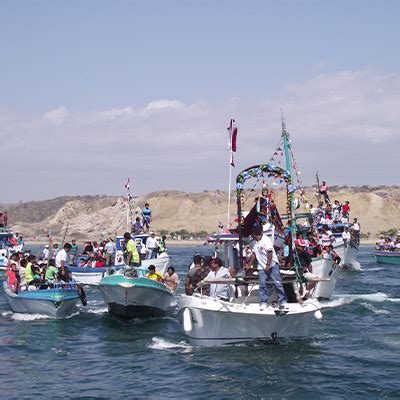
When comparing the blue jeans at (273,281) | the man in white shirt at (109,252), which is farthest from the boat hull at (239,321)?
the man in white shirt at (109,252)

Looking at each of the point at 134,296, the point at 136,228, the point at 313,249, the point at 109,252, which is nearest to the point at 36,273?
the point at 134,296

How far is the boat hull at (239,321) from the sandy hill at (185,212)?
9397 cm

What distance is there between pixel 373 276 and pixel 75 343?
997 inches

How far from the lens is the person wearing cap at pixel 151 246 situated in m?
31.9

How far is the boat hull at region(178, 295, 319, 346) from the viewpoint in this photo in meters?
16.0

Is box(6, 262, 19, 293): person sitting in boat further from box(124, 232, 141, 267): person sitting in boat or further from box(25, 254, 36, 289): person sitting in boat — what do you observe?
box(124, 232, 141, 267): person sitting in boat

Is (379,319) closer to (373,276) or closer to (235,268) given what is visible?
(235,268)

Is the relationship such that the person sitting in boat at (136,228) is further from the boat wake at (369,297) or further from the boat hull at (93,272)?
the boat wake at (369,297)

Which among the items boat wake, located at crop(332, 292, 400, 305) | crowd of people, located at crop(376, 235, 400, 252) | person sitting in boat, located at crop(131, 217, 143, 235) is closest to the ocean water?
boat wake, located at crop(332, 292, 400, 305)

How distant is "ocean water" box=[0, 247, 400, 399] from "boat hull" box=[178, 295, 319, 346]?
0.28 meters

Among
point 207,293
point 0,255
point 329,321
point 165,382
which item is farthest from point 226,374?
point 0,255

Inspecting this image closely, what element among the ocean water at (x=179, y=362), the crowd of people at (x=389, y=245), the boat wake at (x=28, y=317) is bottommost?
the ocean water at (x=179, y=362)

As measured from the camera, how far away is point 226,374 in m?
14.6

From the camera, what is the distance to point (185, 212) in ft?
463
